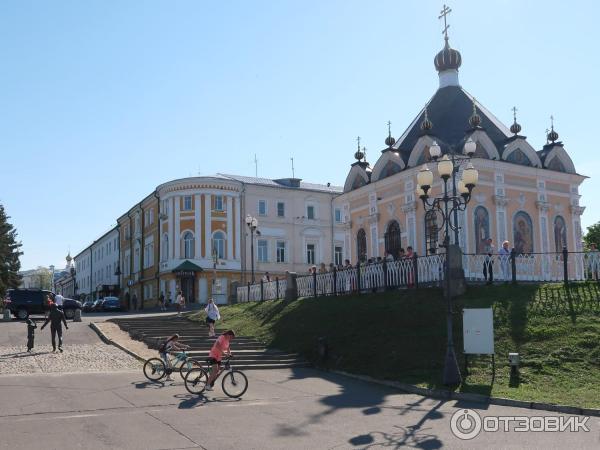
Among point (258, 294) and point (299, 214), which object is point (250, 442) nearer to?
point (258, 294)

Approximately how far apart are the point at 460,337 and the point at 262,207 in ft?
134

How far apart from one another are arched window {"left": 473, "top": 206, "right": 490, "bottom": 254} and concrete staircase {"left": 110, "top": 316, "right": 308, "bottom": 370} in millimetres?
10794

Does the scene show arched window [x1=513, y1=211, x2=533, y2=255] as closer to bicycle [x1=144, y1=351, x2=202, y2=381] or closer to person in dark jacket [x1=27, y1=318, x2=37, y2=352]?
bicycle [x1=144, y1=351, x2=202, y2=381]

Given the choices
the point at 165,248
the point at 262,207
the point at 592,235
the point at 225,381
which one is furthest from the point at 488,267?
the point at 592,235

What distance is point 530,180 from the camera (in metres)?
29.0

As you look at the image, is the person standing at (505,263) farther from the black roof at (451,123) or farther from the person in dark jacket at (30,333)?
the person in dark jacket at (30,333)

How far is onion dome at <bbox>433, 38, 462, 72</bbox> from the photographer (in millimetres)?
33000

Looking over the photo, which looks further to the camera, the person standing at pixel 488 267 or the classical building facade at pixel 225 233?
the classical building facade at pixel 225 233

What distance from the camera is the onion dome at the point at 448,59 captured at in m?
33.0

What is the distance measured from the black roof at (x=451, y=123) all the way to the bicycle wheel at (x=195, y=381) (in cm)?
1731

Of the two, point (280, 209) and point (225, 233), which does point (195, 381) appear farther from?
point (280, 209)

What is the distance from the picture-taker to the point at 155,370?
1577 centimetres

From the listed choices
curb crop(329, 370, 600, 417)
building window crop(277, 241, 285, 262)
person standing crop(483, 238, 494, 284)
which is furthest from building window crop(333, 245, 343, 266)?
curb crop(329, 370, 600, 417)

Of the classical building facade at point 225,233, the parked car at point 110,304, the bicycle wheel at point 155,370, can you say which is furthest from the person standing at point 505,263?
the parked car at point 110,304
